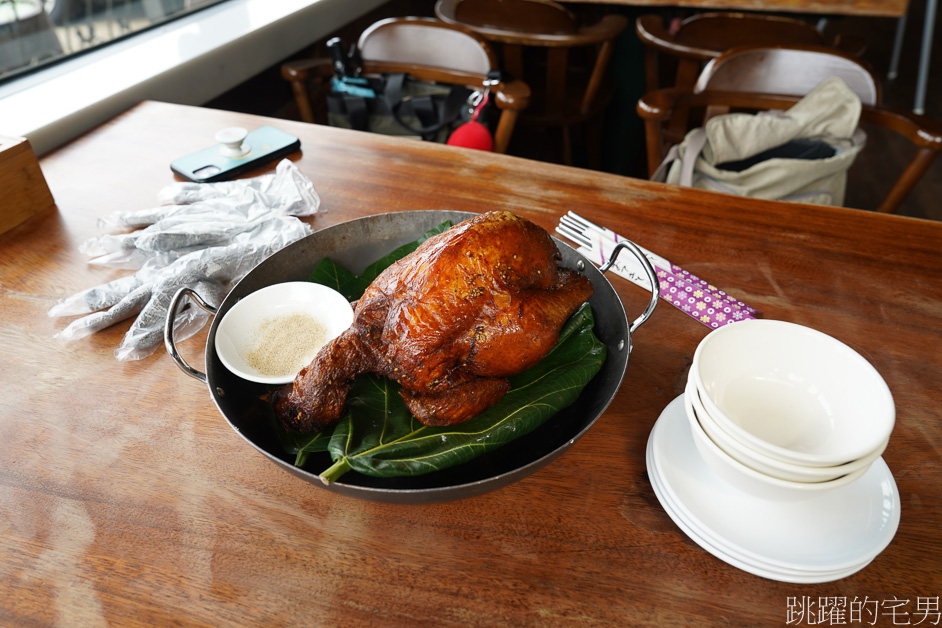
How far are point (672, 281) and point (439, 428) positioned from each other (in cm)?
50

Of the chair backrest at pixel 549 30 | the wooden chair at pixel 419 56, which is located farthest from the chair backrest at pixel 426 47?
the chair backrest at pixel 549 30

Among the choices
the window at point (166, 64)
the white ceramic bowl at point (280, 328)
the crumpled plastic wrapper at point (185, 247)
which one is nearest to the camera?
the white ceramic bowl at point (280, 328)

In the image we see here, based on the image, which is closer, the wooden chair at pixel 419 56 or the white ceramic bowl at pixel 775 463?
the white ceramic bowl at pixel 775 463

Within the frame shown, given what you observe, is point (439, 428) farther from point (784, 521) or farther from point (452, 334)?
point (784, 521)

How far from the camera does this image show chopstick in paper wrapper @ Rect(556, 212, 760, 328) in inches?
35.9

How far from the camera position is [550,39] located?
2277 mm

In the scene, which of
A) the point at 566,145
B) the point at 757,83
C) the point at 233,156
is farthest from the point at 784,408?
the point at 566,145

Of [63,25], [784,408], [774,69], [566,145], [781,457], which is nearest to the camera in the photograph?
[781,457]

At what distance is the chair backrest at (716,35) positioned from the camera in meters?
2.27

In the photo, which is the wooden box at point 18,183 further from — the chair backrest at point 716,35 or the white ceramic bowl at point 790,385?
the chair backrest at point 716,35

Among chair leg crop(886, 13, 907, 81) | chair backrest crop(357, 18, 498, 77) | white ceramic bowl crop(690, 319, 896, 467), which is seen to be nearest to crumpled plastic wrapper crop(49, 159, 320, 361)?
white ceramic bowl crop(690, 319, 896, 467)

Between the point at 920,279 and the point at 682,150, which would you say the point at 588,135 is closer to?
the point at 682,150

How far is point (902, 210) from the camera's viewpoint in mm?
2877

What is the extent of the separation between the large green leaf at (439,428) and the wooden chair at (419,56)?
1177 millimetres
